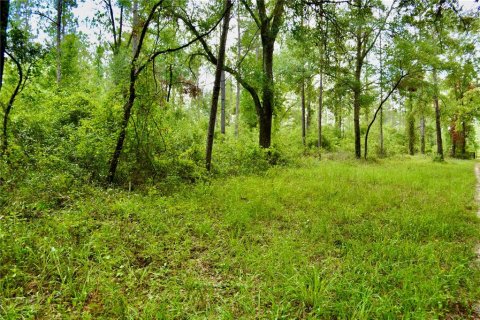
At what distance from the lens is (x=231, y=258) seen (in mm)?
3740

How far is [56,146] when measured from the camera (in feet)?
22.3

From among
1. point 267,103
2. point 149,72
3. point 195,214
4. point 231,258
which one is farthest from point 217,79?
point 231,258

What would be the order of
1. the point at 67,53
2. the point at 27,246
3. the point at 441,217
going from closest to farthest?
1. the point at 27,246
2. the point at 441,217
3. the point at 67,53

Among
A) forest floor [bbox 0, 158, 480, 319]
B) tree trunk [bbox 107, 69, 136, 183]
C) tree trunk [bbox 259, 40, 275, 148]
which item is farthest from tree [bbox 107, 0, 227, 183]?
tree trunk [bbox 259, 40, 275, 148]

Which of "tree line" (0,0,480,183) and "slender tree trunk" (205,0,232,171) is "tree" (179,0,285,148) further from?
"slender tree trunk" (205,0,232,171)

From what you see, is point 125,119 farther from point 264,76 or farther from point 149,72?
point 264,76

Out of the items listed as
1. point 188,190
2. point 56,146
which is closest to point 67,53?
point 56,146

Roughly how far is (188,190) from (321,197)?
3.15 m

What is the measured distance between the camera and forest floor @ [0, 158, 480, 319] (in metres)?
2.72

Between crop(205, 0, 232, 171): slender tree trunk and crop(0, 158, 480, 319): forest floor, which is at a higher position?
crop(205, 0, 232, 171): slender tree trunk

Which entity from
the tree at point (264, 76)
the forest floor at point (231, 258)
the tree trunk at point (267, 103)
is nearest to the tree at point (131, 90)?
the forest floor at point (231, 258)

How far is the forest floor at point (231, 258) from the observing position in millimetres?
2721

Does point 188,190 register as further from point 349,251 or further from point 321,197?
point 349,251

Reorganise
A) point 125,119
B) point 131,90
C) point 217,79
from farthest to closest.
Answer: point 217,79
point 125,119
point 131,90
